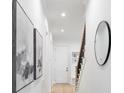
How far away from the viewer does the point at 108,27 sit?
1.72 metres

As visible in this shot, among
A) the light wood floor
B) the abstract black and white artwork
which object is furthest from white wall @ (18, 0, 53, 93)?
the light wood floor

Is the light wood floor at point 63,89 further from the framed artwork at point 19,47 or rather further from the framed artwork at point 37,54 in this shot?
the framed artwork at point 19,47

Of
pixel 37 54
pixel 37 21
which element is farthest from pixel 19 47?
pixel 37 21

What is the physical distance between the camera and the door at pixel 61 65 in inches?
437

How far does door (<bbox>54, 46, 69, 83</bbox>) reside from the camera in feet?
36.4

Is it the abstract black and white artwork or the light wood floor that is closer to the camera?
the abstract black and white artwork

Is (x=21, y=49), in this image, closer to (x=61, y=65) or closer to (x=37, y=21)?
(x=37, y=21)

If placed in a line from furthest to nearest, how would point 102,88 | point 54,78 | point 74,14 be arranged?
1. point 54,78
2. point 74,14
3. point 102,88

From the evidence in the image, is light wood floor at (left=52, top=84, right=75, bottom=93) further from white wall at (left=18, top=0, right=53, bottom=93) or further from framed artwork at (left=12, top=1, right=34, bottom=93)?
framed artwork at (left=12, top=1, right=34, bottom=93)

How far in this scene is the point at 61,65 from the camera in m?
11.2
